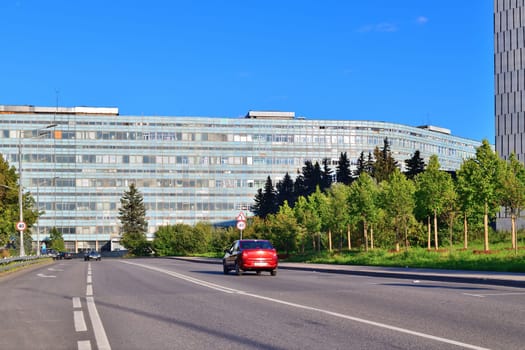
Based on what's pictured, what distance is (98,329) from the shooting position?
34.2 ft

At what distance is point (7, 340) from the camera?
376 inches

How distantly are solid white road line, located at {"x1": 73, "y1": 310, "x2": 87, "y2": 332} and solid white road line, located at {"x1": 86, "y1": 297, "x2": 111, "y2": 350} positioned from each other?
16 centimetres

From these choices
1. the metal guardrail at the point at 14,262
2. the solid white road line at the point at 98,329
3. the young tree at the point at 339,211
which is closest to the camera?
the solid white road line at the point at 98,329

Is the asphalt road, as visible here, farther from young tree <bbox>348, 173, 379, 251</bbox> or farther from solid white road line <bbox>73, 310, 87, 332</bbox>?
young tree <bbox>348, 173, 379, 251</bbox>

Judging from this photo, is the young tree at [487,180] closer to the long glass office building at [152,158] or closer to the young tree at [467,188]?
the young tree at [467,188]

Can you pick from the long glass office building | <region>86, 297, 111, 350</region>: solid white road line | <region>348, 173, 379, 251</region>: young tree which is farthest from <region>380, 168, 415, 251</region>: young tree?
the long glass office building

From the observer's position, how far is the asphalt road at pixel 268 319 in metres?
8.91

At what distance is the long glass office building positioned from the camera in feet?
449

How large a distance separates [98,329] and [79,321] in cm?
129

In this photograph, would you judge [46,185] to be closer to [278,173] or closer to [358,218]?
[278,173]

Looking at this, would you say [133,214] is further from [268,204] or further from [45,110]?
[268,204]

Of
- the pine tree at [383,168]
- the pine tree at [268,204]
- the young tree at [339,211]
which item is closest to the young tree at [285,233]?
the young tree at [339,211]

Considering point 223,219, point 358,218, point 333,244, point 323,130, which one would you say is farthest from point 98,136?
point 358,218

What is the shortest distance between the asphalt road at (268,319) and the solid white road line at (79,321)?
17 millimetres
